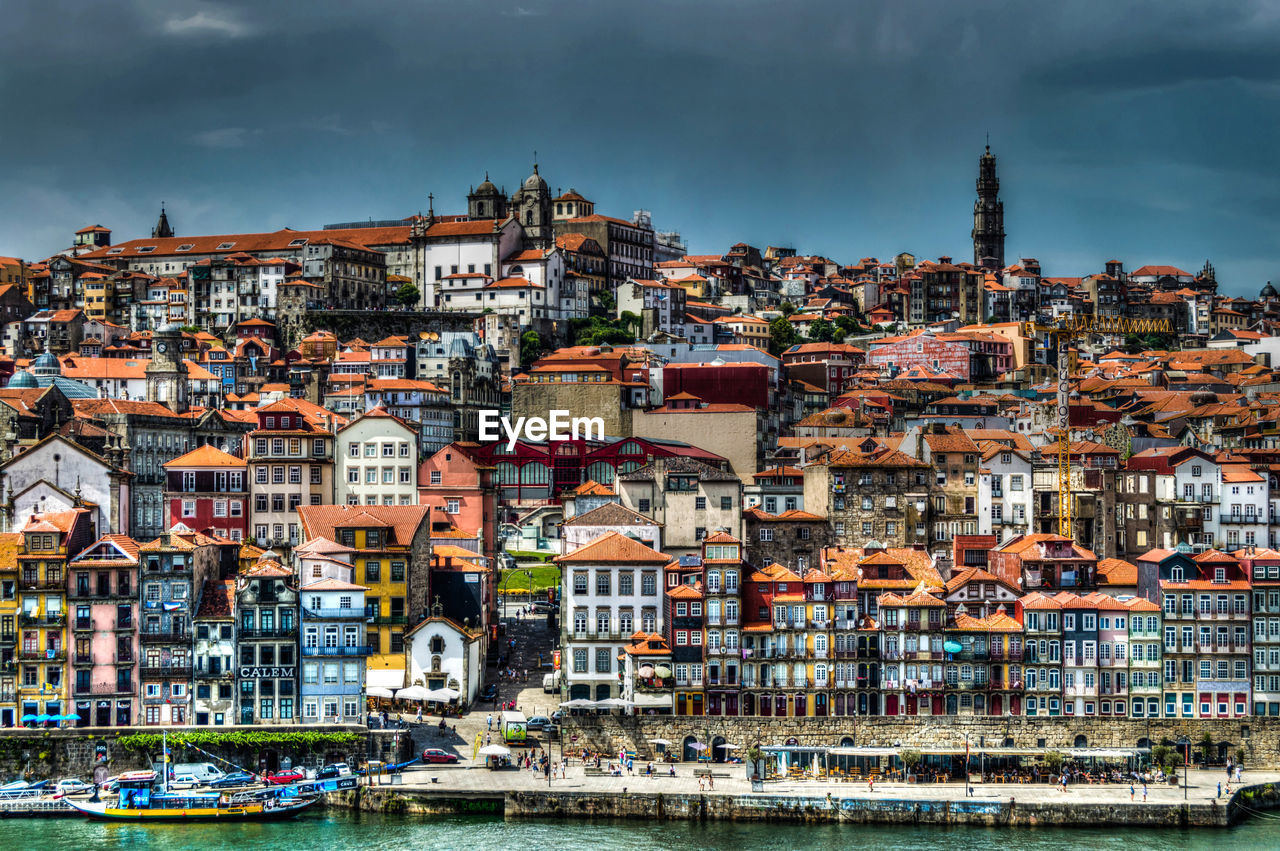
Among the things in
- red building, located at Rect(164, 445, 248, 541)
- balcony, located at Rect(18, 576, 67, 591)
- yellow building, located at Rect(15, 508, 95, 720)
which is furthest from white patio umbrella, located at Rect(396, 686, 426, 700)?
red building, located at Rect(164, 445, 248, 541)

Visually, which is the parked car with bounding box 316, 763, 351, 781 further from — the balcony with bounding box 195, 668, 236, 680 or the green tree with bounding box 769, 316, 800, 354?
the green tree with bounding box 769, 316, 800, 354

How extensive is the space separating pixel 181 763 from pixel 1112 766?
35.6 meters


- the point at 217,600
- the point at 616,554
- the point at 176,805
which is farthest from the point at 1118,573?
the point at 176,805

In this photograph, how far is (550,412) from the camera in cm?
11819

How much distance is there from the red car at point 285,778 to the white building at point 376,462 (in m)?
25.8

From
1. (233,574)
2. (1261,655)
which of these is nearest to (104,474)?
(233,574)

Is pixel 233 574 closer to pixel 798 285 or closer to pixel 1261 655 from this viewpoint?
pixel 1261 655

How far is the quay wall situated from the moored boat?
2.35 m

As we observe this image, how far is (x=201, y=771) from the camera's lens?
64688 mm

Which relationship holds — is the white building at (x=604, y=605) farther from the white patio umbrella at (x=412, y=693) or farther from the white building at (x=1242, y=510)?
the white building at (x=1242, y=510)

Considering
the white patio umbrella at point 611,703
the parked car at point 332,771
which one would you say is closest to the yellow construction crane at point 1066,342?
the white patio umbrella at point 611,703

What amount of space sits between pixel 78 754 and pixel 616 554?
22368 mm

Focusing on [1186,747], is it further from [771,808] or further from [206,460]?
[206,460]

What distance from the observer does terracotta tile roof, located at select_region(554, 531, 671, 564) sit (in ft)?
237
